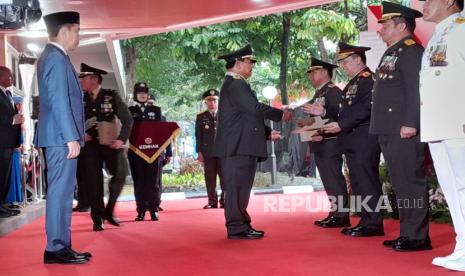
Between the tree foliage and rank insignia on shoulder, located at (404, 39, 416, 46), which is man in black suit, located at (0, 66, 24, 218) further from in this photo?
the tree foliage

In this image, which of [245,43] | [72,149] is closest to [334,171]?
[72,149]

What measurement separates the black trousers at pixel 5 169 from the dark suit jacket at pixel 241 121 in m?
2.34

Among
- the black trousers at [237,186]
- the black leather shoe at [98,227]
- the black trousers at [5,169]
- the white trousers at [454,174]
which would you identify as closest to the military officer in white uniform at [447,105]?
the white trousers at [454,174]

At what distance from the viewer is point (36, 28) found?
1049 cm

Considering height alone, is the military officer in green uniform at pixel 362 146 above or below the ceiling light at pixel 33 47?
below

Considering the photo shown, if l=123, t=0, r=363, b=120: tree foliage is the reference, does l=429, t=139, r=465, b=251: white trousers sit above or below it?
below

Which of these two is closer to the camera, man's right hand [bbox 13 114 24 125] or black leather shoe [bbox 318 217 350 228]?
black leather shoe [bbox 318 217 350 228]

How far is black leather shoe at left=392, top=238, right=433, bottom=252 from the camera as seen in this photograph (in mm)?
3967

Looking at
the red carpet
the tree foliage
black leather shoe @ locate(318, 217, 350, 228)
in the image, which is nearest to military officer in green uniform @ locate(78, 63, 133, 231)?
the red carpet

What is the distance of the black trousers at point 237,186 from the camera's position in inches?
195

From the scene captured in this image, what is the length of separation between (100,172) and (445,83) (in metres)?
3.42

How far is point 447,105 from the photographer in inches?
134

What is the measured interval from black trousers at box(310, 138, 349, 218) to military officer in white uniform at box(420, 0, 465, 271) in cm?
208

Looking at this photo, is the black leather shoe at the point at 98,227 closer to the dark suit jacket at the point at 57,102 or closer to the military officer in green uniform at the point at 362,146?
the dark suit jacket at the point at 57,102
